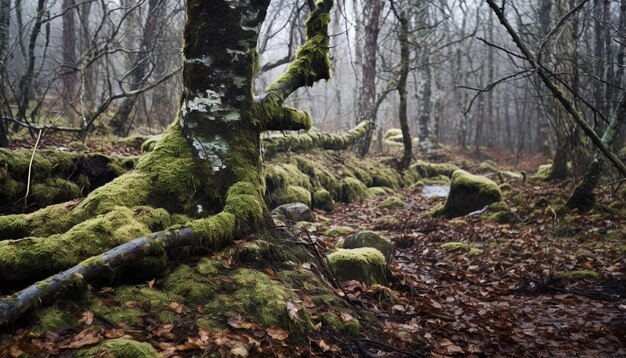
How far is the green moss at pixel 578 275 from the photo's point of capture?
17.3ft

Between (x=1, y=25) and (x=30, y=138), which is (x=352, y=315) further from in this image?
(x=1, y=25)

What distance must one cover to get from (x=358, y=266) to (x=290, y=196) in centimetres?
431

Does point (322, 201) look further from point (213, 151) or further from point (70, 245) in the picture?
point (70, 245)

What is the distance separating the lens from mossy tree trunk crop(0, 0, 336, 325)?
11.1 ft

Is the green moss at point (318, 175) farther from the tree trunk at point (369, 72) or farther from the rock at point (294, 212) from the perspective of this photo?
the tree trunk at point (369, 72)

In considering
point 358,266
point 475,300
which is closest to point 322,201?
point 358,266

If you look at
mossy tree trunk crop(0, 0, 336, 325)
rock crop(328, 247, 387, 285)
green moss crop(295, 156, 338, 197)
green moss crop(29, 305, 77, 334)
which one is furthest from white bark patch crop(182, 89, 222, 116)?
green moss crop(295, 156, 338, 197)

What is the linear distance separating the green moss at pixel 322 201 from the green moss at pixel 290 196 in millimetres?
561

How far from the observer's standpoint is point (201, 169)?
407cm

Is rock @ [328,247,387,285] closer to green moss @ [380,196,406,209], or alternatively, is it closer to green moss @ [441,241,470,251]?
green moss @ [441,241,470,251]

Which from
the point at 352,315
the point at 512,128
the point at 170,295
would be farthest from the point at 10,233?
the point at 512,128

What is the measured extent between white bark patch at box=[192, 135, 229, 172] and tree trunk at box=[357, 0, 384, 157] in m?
11.6

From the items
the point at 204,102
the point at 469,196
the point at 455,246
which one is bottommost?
the point at 455,246

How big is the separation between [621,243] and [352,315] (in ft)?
16.3
